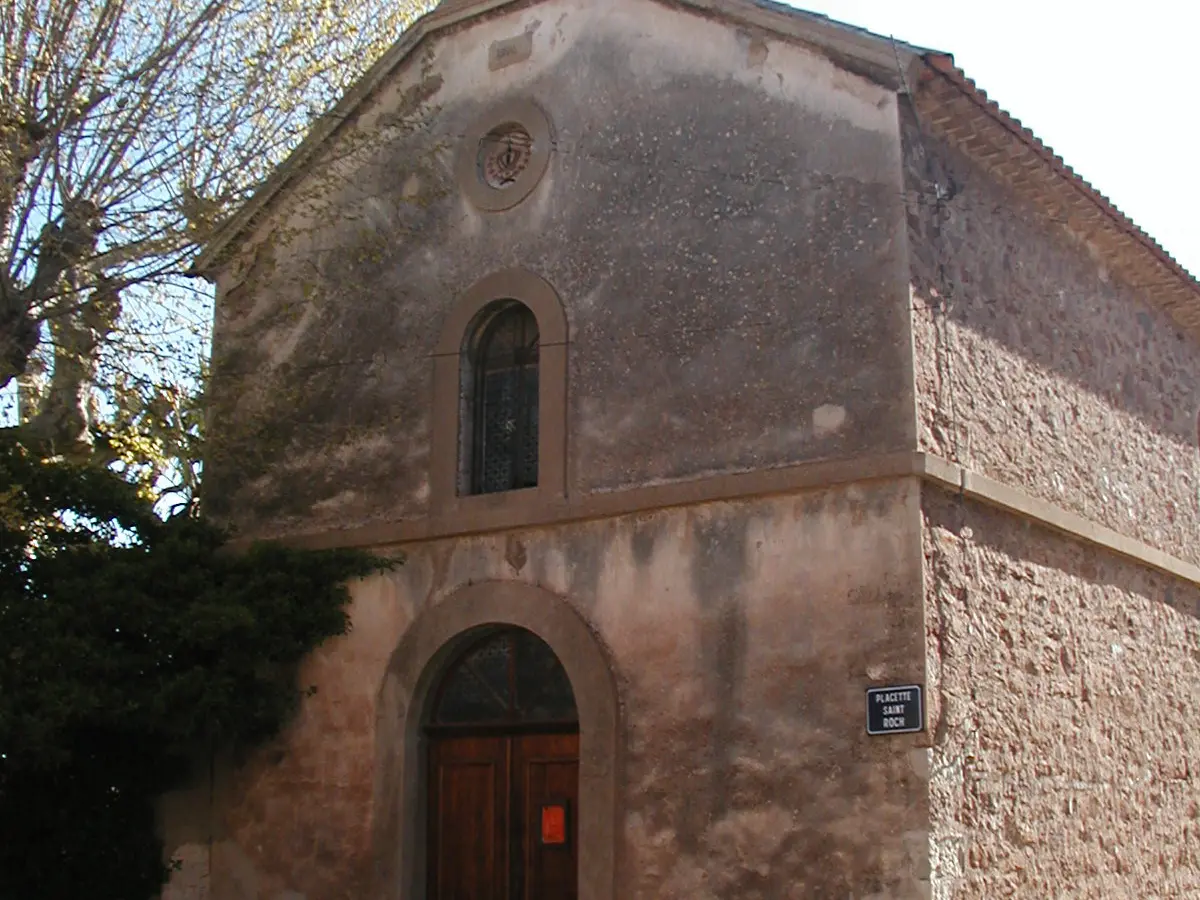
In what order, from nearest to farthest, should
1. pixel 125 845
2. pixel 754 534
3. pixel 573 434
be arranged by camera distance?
pixel 754 534
pixel 573 434
pixel 125 845

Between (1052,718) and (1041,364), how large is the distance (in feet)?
8.68

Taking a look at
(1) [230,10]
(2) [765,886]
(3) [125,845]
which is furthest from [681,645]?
(1) [230,10]

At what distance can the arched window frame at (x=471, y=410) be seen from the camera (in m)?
11.6

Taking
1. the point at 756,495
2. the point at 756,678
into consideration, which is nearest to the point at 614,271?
the point at 756,495

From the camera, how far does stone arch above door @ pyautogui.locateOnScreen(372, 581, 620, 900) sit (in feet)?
34.8

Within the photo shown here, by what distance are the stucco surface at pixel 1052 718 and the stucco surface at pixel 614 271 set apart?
132cm

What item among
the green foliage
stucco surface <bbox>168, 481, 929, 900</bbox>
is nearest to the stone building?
stucco surface <bbox>168, 481, 929, 900</bbox>

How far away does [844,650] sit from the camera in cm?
989

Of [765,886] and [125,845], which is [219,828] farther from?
[765,886]

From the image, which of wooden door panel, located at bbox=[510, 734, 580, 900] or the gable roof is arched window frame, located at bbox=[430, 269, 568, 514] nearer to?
wooden door panel, located at bbox=[510, 734, 580, 900]

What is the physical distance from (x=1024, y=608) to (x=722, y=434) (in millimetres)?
2367

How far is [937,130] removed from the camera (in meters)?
10.9

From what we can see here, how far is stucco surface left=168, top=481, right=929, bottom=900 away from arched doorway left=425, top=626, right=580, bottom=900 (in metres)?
0.47

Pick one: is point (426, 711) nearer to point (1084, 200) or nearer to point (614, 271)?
point (614, 271)
